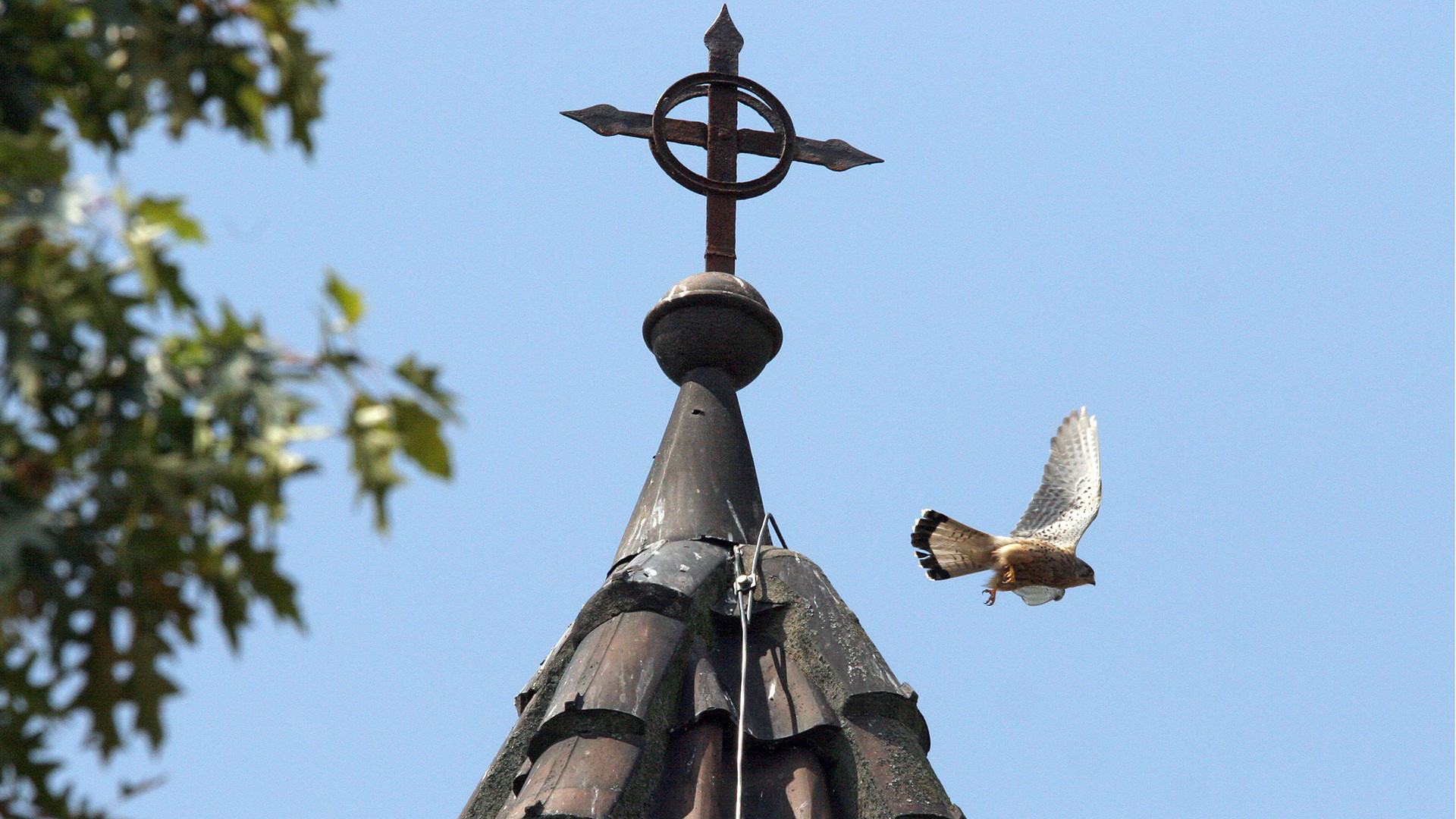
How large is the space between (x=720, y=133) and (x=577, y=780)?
7.67ft

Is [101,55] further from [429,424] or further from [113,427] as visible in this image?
[429,424]

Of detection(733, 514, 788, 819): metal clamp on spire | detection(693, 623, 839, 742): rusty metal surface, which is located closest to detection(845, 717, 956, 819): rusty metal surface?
detection(693, 623, 839, 742): rusty metal surface

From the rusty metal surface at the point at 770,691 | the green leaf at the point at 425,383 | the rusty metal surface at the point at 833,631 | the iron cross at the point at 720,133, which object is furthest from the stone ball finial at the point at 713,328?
the green leaf at the point at 425,383

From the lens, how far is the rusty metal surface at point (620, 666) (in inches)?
141

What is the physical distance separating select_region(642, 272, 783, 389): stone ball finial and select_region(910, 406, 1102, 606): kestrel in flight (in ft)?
2.56

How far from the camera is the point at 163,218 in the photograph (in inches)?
66.9

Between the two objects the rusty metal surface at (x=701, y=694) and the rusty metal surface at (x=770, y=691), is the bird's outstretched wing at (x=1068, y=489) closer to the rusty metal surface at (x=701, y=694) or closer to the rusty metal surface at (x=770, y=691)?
the rusty metal surface at (x=770, y=691)

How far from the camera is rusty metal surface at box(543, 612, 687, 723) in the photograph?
11.7 feet

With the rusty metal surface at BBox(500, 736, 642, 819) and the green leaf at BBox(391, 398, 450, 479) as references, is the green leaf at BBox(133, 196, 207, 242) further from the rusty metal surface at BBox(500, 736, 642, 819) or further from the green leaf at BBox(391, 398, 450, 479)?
the rusty metal surface at BBox(500, 736, 642, 819)

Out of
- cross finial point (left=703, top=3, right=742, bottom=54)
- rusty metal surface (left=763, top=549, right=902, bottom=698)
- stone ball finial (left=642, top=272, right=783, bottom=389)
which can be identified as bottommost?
rusty metal surface (left=763, top=549, right=902, bottom=698)

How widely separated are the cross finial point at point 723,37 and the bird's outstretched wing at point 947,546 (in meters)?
1.55

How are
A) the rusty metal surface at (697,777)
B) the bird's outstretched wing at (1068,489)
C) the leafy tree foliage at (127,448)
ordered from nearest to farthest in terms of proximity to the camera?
the leafy tree foliage at (127,448)
the rusty metal surface at (697,777)
the bird's outstretched wing at (1068,489)

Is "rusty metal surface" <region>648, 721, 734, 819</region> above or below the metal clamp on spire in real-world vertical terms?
below

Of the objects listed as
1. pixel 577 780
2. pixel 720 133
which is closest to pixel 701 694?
pixel 577 780
